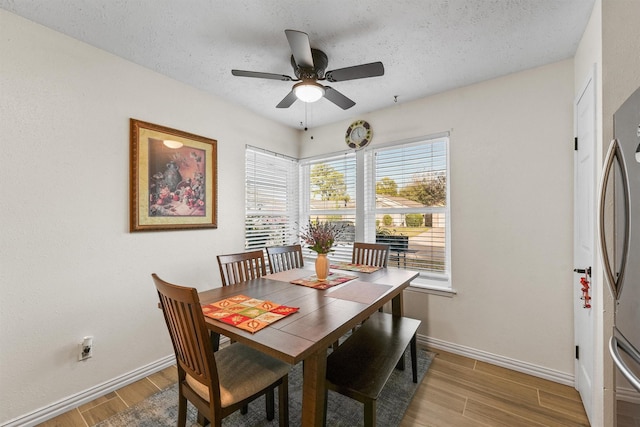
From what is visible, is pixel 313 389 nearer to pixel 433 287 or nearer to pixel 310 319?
pixel 310 319

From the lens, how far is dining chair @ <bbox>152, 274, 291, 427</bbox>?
3.88 ft

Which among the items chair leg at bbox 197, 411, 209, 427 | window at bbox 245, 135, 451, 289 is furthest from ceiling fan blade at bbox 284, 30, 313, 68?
Result: chair leg at bbox 197, 411, 209, 427

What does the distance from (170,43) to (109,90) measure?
24.1 inches

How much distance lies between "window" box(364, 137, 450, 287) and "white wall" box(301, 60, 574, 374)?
0.17 metres

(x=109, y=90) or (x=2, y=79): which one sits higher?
(x=109, y=90)

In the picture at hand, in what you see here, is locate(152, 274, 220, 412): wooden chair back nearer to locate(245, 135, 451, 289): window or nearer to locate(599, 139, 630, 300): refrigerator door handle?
locate(599, 139, 630, 300): refrigerator door handle

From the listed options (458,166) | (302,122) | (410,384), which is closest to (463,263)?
(458,166)

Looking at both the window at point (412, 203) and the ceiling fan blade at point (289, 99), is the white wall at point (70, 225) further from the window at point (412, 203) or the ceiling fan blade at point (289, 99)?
the window at point (412, 203)

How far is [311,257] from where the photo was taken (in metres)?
3.92

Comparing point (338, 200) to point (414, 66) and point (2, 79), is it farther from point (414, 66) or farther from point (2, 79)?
point (2, 79)

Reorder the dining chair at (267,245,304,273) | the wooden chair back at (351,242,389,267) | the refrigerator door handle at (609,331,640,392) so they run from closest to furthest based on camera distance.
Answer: the refrigerator door handle at (609,331,640,392) < the dining chair at (267,245,304,273) < the wooden chair back at (351,242,389,267)

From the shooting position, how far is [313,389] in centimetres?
123

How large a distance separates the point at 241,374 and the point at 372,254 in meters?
1.79

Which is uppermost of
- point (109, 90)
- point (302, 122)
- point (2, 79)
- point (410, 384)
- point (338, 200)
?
point (302, 122)
